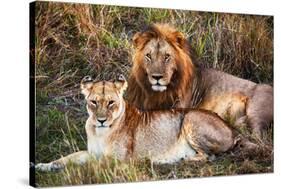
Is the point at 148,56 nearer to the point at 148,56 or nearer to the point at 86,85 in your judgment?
the point at 148,56

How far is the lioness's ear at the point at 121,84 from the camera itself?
25.5 feet

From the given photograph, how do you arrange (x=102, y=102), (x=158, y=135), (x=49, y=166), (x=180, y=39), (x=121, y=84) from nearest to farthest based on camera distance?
(x=49, y=166) < (x=102, y=102) < (x=121, y=84) < (x=158, y=135) < (x=180, y=39)

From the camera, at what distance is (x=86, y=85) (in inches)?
300

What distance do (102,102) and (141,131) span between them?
561mm

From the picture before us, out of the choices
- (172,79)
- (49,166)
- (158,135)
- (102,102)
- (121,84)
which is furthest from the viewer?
(172,79)

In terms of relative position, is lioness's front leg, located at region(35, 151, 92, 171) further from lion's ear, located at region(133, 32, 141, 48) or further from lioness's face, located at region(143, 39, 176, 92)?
lion's ear, located at region(133, 32, 141, 48)

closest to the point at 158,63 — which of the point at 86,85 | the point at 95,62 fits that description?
the point at 95,62

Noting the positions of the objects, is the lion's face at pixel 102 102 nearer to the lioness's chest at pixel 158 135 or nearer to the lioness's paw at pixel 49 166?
the lioness's chest at pixel 158 135

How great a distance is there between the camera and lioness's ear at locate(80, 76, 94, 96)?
7613 millimetres

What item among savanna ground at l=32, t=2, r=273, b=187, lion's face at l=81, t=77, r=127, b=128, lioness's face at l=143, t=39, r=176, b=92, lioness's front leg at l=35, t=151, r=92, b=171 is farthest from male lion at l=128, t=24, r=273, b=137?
lioness's front leg at l=35, t=151, r=92, b=171

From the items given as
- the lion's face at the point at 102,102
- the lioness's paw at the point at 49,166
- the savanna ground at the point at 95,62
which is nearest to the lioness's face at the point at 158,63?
the savanna ground at the point at 95,62

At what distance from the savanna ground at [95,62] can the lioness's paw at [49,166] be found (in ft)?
0.17

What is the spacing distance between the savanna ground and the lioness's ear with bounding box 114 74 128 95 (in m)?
0.08

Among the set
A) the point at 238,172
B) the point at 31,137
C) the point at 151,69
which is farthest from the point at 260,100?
the point at 31,137
